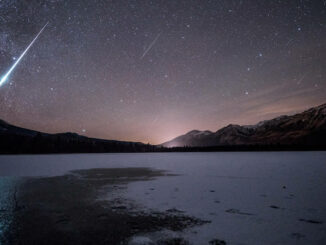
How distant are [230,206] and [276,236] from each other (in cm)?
310

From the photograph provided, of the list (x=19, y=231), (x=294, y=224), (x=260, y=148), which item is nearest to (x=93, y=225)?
(x=19, y=231)

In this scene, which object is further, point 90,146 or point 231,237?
point 90,146

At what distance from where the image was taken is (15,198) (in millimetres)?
10031

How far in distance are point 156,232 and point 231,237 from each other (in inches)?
80.3

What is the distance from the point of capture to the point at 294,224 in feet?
20.7

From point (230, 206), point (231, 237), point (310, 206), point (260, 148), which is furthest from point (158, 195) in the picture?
point (260, 148)

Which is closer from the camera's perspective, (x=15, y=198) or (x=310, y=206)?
(x=310, y=206)

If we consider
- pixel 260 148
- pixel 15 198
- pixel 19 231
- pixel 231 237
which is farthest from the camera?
pixel 260 148

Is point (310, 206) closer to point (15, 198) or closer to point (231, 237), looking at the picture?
point (231, 237)

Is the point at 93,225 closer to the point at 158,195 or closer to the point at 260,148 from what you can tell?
the point at 158,195

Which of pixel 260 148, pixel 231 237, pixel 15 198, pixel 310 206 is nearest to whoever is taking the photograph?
pixel 231 237

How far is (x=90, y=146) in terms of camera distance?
480ft

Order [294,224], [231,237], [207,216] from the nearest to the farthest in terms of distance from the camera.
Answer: [231,237], [294,224], [207,216]

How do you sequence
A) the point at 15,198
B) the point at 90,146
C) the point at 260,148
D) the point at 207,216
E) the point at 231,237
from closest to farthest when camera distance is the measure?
the point at 231,237
the point at 207,216
the point at 15,198
the point at 90,146
the point at 260,148
